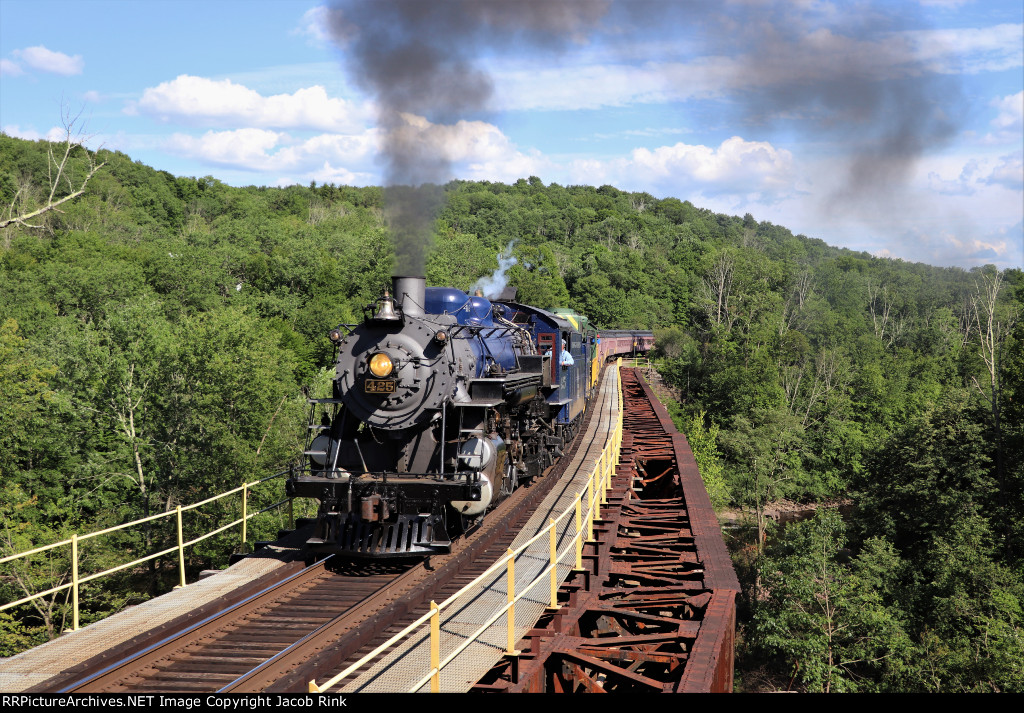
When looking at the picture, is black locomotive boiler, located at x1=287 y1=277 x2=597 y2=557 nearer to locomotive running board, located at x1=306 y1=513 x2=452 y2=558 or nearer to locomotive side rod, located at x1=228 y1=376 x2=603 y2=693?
locomotive running board, located at x1=306 y1=513 x2=452 y2=558

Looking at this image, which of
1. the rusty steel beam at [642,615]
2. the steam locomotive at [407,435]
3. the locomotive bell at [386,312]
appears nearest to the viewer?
the rusty steel beam at [642,615]

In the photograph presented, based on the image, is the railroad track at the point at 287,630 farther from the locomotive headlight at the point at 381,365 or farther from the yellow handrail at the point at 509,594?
the locomotive headlight at the point at 381,365

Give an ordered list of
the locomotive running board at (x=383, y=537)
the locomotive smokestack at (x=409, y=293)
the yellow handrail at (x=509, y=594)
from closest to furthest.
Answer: the yellow handrail at (x=509, y=594), the locomotive running board at (x=383, y=537), the locomotive smokestack at (x=409, y=293)

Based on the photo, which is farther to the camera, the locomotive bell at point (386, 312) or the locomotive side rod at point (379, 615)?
the locomotive bell at point (386, 312)

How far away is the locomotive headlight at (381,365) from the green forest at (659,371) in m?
5.92

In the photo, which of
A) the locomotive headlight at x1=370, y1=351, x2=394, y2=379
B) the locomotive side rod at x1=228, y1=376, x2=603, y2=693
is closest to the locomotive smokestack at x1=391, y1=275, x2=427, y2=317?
the locomotive headlight at x1=370, y1=351, x2=394, y2=379

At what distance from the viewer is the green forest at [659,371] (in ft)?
90.4

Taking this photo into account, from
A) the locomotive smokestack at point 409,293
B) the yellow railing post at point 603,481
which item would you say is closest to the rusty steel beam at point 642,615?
the yellow railing post at point 603,481

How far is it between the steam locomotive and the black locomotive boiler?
1 cm

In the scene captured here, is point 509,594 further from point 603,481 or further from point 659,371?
point 659,371

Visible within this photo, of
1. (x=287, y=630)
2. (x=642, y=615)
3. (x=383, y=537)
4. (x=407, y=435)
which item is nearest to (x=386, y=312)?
(x=407, y=435)

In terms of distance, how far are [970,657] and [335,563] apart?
1000 inches

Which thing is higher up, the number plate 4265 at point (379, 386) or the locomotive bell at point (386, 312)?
the locomotive bell at point (386, 312)

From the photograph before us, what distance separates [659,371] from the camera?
210 ft
